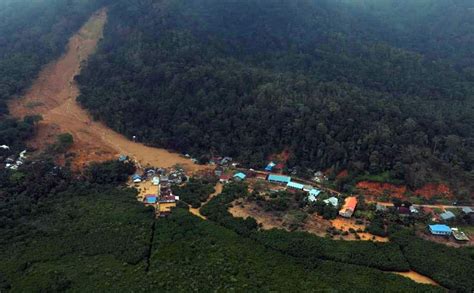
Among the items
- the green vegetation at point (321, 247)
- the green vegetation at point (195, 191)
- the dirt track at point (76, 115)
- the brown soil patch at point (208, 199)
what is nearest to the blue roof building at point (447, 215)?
the green vegetation at point (321, 247)

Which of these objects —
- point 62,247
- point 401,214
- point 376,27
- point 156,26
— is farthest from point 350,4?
point 62,247

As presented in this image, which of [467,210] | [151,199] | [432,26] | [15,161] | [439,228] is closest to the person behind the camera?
[439,228]

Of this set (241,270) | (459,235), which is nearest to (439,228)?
(459,235)

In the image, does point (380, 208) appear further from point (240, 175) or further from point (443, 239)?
point (240, 175)

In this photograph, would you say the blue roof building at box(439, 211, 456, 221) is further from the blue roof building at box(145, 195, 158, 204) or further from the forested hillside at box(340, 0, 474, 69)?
the forested hillside at box(340, 0, 474, 69)

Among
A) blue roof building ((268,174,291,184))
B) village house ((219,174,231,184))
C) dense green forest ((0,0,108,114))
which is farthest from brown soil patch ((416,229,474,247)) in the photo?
dense green forest ((0,0,108,114))
